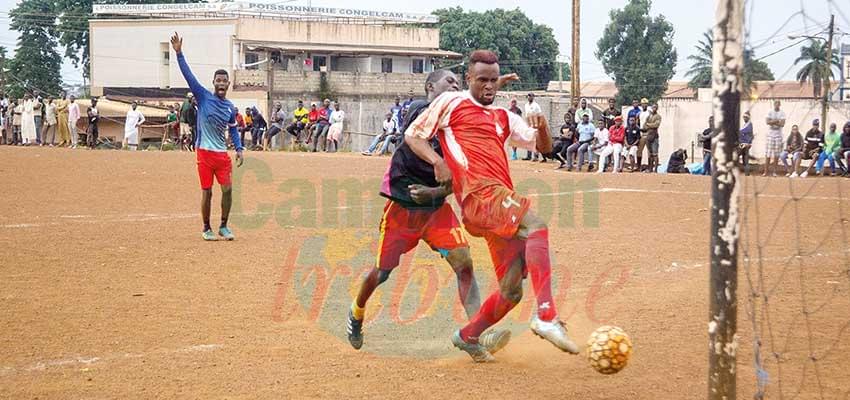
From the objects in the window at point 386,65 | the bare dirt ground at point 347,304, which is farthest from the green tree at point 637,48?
the bare dirt ground at point 347,304

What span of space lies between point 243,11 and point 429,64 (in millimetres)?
14286

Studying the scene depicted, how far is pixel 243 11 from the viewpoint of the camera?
2837 inches

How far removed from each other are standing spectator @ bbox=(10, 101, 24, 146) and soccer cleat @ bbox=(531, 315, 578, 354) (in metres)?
38.0

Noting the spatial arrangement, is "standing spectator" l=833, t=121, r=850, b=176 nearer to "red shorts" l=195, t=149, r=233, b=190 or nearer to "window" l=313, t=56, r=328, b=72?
"red shorts" l=195, t=149, r=233, b=190

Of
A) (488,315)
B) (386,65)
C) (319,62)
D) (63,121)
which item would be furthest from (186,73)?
(386,65)

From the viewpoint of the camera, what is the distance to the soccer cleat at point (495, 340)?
651 centimetres

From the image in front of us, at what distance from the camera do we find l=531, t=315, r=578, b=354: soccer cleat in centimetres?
570

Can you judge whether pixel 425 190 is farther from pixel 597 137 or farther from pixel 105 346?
pixel 597 137

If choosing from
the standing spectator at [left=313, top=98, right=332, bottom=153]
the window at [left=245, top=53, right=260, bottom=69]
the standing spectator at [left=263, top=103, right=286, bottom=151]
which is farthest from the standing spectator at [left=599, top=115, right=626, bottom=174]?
the window at [left=245, top=53, right=260, bottom=69]

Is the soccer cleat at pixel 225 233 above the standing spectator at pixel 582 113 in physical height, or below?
below

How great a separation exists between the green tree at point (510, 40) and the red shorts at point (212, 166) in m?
69.0

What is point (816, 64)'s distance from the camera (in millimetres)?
6641

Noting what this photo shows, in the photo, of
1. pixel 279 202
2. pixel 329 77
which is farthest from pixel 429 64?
pixel 279 202

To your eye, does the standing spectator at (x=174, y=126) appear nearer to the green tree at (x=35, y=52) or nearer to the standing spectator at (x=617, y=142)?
the standing spectator at (x=617, y=142)
